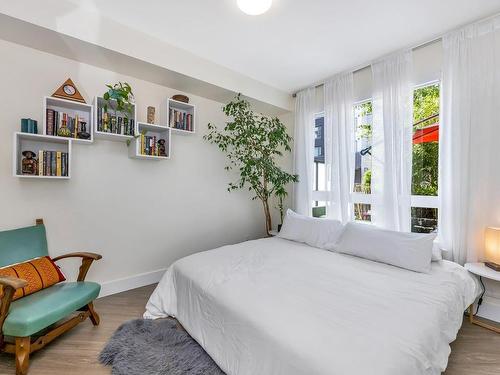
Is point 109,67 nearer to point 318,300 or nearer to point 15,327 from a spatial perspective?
point 15,327

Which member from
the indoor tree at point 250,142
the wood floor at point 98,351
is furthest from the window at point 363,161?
the wood floor at point 98,351

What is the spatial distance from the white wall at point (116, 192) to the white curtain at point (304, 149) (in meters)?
0.88

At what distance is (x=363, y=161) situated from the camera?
307 cm

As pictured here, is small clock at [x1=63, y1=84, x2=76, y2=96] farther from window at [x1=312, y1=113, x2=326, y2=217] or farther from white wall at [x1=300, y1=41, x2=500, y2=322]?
white wall at [x1=300, y1=41, x2=500, y2=322]

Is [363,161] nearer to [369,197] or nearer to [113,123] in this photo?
[369,197]

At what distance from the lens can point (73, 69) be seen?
2.39 metres

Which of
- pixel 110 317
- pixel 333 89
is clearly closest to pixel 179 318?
pixel 110 317

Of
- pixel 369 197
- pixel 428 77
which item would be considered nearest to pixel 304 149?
pixel 369 197

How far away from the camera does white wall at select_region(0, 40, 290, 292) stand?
84.5 inches

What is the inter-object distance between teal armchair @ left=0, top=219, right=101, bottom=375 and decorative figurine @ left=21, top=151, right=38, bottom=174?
457 millimetres

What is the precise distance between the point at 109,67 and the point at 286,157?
2693 millimetres

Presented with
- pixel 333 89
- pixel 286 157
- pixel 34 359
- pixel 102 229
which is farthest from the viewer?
pixel 286 157

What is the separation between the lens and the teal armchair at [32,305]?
4.93 feet

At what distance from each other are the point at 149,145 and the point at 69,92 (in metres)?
0.82
